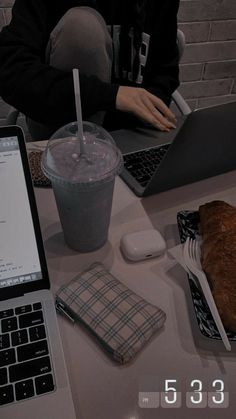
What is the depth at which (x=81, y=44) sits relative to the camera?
2.86 ft

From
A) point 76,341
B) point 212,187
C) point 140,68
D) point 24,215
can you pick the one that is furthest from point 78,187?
point 140,68

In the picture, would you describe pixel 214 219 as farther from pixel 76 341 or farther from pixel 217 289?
pixel 76 341

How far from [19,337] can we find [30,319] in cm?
3

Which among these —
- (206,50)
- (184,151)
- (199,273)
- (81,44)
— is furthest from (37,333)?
(206,50)

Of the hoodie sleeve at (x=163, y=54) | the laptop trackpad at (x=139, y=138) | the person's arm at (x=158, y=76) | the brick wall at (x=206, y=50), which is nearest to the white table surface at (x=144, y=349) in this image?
the laptop trackpad at (x=139, y=138)

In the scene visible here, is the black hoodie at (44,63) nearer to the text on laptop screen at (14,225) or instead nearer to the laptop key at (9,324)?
the text on laptop screen at (14,225)

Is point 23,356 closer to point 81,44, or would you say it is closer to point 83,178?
point 83,178

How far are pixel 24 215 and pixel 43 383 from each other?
221 mm

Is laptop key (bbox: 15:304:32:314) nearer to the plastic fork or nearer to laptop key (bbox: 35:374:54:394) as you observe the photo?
laptop key (bbox: 35:374:54:394)

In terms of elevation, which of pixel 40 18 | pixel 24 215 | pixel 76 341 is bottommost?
pixel 76 341

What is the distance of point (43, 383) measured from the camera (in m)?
0.42

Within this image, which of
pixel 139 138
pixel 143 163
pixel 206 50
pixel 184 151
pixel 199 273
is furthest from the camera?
pixel 206 50

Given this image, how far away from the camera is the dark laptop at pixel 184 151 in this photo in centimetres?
60

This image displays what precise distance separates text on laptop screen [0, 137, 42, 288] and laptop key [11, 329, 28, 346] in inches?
2.8
